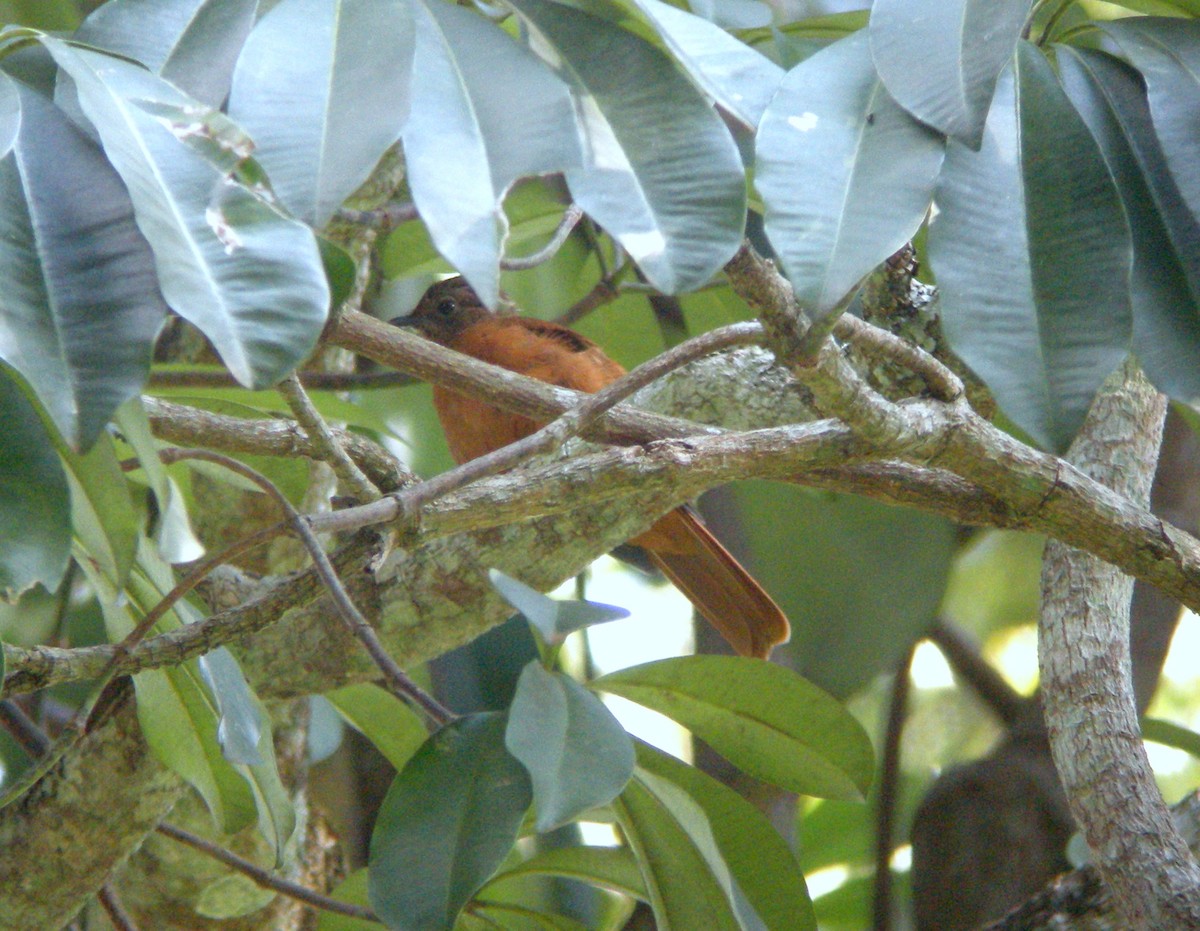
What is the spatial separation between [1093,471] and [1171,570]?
58 centimetres

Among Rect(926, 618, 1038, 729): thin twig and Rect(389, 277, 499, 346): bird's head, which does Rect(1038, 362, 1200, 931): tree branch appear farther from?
Rect(389, 277, 499, 346): bird's head

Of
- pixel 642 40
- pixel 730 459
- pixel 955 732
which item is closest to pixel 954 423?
pixel 730 459

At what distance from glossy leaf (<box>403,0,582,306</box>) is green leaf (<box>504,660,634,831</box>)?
69 cm

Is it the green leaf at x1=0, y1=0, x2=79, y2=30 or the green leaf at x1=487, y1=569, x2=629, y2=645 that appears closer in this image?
the green leaf at x1=487, y1=569, x2=629, y2=645

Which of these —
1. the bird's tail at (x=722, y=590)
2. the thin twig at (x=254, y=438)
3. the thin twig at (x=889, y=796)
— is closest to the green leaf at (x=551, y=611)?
the thin twig at (x=254, y=438)

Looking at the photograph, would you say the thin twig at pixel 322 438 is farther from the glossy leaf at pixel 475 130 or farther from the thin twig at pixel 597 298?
the thin twig at pixel 597 298

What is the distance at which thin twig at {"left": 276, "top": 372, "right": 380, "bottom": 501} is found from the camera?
5.14ft

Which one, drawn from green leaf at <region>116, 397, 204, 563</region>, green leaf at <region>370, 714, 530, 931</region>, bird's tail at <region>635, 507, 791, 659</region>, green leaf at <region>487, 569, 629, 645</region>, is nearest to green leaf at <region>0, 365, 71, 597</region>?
green leaf at <region>116, 397, 204, 563</region>

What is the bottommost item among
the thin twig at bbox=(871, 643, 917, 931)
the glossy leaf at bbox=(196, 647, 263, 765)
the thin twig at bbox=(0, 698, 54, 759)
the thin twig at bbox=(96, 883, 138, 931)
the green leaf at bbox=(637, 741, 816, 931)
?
the thin twig at bbox=(871, 643, 917, 931)

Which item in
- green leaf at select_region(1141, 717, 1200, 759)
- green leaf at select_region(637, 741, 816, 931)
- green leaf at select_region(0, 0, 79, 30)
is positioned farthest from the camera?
green leaf at select_region(0, 0, 79, 30)

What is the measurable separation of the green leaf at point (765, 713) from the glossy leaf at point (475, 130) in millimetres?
1194

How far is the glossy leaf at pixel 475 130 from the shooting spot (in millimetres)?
1115

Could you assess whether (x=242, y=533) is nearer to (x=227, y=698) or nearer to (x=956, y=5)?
(x=227, y=698)

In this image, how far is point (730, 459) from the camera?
1750 mm
